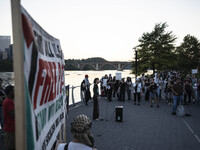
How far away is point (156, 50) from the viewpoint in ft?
103

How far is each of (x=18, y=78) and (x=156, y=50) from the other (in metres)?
32.2

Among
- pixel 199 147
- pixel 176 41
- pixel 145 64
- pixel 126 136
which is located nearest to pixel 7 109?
pixel 126 136

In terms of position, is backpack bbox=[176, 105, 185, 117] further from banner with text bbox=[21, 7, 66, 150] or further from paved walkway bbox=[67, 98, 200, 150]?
banner with text bbox=[21, 7, 66, 150]

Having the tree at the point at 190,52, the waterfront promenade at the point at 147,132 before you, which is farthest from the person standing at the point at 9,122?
the tree at the point at 190,52

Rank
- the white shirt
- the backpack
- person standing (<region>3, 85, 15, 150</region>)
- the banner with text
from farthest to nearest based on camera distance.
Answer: the backpack < person standing (<region>3, 85, 15, 150</region>) < the white shirt < the banner with text

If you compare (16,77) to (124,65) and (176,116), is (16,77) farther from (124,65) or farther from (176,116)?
(124,65)

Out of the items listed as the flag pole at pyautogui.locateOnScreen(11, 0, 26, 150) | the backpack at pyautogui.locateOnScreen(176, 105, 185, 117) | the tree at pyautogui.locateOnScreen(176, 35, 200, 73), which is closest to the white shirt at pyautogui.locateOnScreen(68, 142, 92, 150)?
the flag pole at pyautogui.locateOnScreen(11, 0, 26, 150)

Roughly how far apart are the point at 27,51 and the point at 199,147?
627cm

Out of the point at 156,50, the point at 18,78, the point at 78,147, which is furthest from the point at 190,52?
the point at 18,78

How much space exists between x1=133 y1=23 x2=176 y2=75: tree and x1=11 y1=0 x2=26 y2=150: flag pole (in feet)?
101

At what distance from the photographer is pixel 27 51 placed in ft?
5.02

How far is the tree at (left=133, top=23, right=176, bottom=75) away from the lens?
3070cm

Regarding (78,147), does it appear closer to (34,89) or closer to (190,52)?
(34,89)

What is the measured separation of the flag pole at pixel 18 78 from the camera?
52.9 inches
